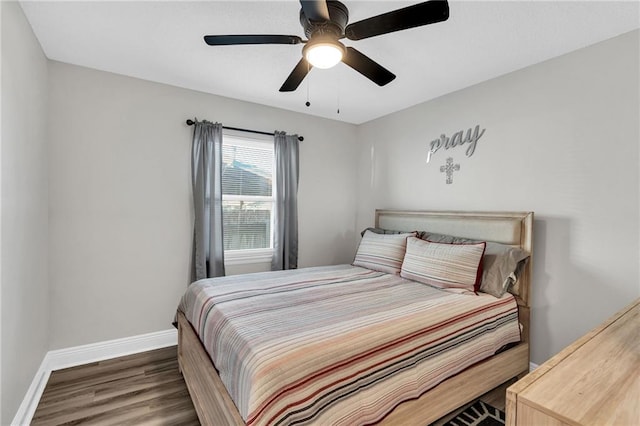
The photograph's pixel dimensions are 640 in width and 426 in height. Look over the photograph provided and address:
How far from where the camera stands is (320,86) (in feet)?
9.50

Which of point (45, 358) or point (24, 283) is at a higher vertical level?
point (24, 283)

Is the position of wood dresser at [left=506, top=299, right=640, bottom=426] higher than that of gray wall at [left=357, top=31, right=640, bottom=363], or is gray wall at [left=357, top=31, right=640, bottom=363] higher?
gray wall at [left=357, top=31, right=640, bottom=363]

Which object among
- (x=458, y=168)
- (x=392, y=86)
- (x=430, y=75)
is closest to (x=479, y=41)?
(x=430, y=75)

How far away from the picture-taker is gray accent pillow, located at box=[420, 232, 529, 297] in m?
2.25

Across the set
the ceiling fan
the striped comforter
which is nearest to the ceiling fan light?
the ceiling fan

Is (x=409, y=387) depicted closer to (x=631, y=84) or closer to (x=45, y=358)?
Result: (x=631, y=84)

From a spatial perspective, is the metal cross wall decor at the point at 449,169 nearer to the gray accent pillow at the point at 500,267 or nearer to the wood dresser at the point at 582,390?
the gray accent pillow at the point at 500,267

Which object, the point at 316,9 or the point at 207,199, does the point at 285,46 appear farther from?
the point at 207,199

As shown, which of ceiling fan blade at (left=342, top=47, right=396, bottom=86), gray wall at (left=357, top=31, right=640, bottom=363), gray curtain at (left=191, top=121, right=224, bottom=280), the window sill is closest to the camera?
ceiling fan blade at (left=342, top=47, right=396, bottom=86)

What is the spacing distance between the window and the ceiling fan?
167 cm

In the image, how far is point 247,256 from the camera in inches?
133

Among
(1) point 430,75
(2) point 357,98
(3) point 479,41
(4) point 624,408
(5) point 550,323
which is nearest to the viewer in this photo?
(4) point 624,408

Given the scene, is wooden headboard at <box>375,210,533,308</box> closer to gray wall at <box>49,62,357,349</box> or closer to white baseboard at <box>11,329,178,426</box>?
gray wall at <box>49,62,357,349</box>

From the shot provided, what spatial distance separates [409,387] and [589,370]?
84 cm
